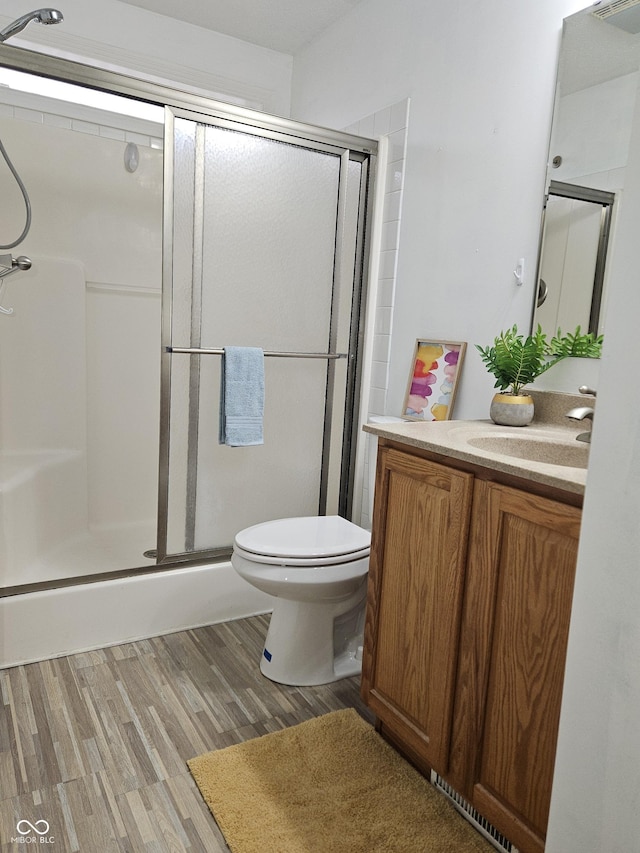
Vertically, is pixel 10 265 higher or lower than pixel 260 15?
lower

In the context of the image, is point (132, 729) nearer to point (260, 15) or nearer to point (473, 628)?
point (473, 628)

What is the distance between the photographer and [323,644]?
205cm

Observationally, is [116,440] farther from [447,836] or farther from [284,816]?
[447,836]

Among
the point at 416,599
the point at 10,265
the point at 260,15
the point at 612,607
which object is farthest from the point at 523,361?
the point at 260,15

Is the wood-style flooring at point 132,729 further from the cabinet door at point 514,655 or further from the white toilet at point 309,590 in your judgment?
the cabinet door at point 514,655

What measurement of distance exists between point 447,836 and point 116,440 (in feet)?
7.10

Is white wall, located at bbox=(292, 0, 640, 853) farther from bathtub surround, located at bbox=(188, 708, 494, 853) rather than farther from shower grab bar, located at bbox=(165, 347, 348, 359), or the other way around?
bathtub surround, located at bbox=(188, 708, 494, 853)

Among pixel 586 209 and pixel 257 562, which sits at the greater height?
pixel 586 209

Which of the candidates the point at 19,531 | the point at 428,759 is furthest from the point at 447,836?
the point at 19,531

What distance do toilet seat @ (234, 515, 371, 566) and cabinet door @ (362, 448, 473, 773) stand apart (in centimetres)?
25

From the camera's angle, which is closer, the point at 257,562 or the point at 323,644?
the point at 257,562

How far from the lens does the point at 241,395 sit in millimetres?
2258

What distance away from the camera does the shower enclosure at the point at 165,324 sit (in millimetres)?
2174

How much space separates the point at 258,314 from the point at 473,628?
4.60 ft
